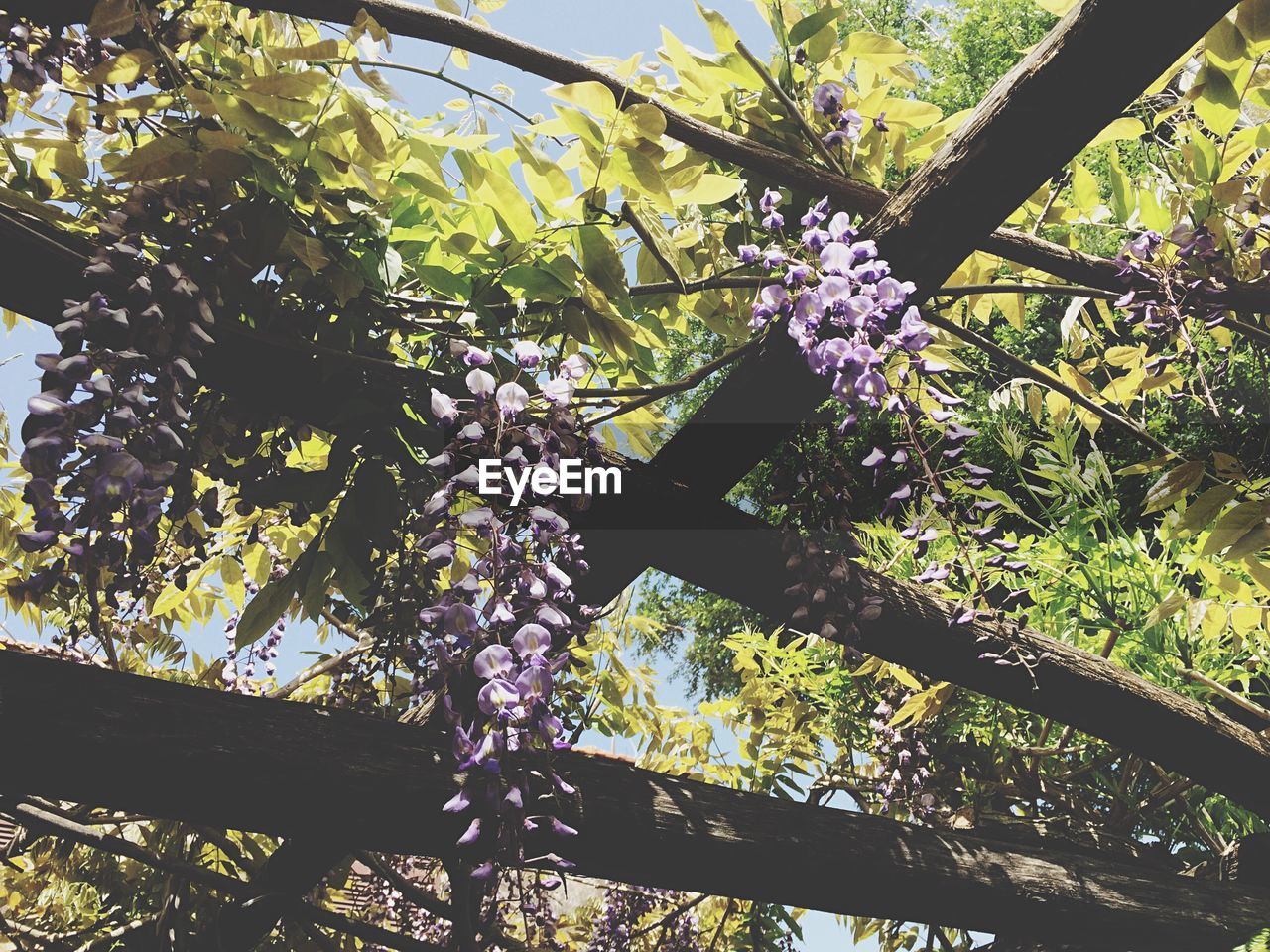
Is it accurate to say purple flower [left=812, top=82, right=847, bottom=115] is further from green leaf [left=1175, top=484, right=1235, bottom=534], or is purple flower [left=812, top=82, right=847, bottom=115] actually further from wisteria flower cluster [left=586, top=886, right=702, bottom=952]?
wisteria flower cluster [left=586, top=886, right=702, bottom=952]

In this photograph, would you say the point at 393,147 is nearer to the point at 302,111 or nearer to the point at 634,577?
the point at 302,111

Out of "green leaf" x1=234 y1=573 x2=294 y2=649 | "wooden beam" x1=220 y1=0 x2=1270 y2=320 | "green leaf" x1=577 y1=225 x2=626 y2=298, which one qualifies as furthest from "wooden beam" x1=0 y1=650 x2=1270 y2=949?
"wooden beam" x1=220 y1=0 x2=1270 y2=320

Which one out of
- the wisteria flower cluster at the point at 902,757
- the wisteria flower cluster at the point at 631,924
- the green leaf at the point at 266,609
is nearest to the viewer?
the green leaf at the point at 266,609

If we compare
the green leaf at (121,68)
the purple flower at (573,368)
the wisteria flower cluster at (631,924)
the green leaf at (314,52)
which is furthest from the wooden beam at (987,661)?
the wisteria flower cluster at (631,924)

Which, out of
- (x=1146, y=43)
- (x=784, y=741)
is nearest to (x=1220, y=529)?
(x=1146, y=43)

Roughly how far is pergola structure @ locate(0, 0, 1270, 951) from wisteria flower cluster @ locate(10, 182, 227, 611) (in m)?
0.19

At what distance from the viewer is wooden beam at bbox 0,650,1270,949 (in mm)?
1287

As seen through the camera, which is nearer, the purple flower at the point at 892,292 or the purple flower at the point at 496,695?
the purple flower at the point at 496,695

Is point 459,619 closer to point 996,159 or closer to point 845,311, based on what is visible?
point 845,311

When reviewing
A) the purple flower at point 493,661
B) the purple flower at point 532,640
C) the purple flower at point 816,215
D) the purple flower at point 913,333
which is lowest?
the purple flower at point 493,661

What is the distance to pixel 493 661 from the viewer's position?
0.96 metres

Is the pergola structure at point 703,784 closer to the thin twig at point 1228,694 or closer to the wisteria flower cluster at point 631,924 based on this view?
the thin twig at point 1228,694

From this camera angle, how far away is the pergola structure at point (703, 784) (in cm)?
129

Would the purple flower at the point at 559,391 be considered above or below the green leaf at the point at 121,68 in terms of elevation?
below
